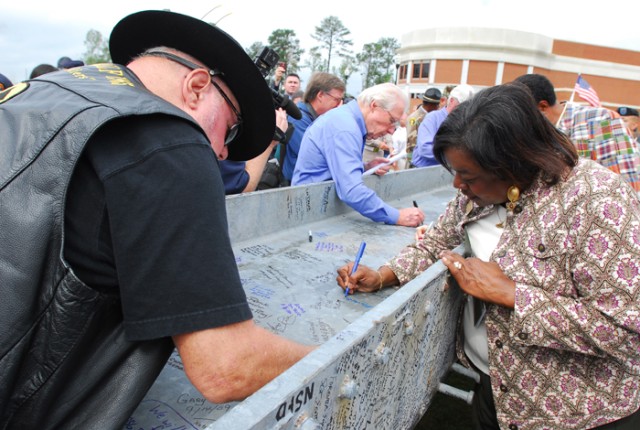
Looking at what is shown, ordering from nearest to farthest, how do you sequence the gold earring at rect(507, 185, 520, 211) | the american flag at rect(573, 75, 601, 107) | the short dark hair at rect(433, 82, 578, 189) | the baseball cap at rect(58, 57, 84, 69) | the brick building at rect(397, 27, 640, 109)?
the short dark hair at rect(433, 82, 578, 189) < the gold earring at rect(507, 185, 520, 211) < the baseball cap at rect(58, 57, 84, 69) < the american flag at rect(573, 75, 601, 107) < the brick building at rect(397, 27, 640, 109)

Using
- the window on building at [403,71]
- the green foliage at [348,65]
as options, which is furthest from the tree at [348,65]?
the window on building at [403,71]

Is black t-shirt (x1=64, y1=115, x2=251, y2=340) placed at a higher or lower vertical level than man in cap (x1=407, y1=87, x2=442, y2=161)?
higher

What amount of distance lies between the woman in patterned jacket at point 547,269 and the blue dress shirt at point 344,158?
1562mm

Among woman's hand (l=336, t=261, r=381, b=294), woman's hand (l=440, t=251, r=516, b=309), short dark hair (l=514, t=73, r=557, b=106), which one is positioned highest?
short dark hair (l=514, t=73, r=557, b=106)

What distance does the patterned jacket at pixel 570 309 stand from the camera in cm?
147

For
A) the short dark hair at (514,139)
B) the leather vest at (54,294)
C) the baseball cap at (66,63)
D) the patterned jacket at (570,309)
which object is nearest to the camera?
the leather vest at (54,294)

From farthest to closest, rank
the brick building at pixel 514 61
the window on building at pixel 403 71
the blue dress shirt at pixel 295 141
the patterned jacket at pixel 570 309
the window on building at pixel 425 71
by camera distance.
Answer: the window on building at pixel 403 71 < the window on building at pixel 425 71 < the brick building at pixel 514 61 < the blue dress shirt at pixel 295 141 < the patterned jacket at pixel 570 309

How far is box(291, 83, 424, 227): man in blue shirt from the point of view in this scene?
3.49 metres

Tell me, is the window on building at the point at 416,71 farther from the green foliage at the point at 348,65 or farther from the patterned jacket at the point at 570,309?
the patterned jacket at the point at 570,309

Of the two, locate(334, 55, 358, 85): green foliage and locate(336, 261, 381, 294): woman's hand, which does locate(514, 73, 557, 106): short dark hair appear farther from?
locate(334, 55, 358, 85): green foliage

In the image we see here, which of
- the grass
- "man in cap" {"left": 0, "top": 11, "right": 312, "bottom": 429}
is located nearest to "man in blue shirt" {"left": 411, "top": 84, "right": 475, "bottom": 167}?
the grass

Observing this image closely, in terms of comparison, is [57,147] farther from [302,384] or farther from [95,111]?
[302,384]

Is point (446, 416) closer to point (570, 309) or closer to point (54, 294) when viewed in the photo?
point (570, 309)

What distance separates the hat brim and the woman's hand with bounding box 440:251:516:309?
0.98 m
